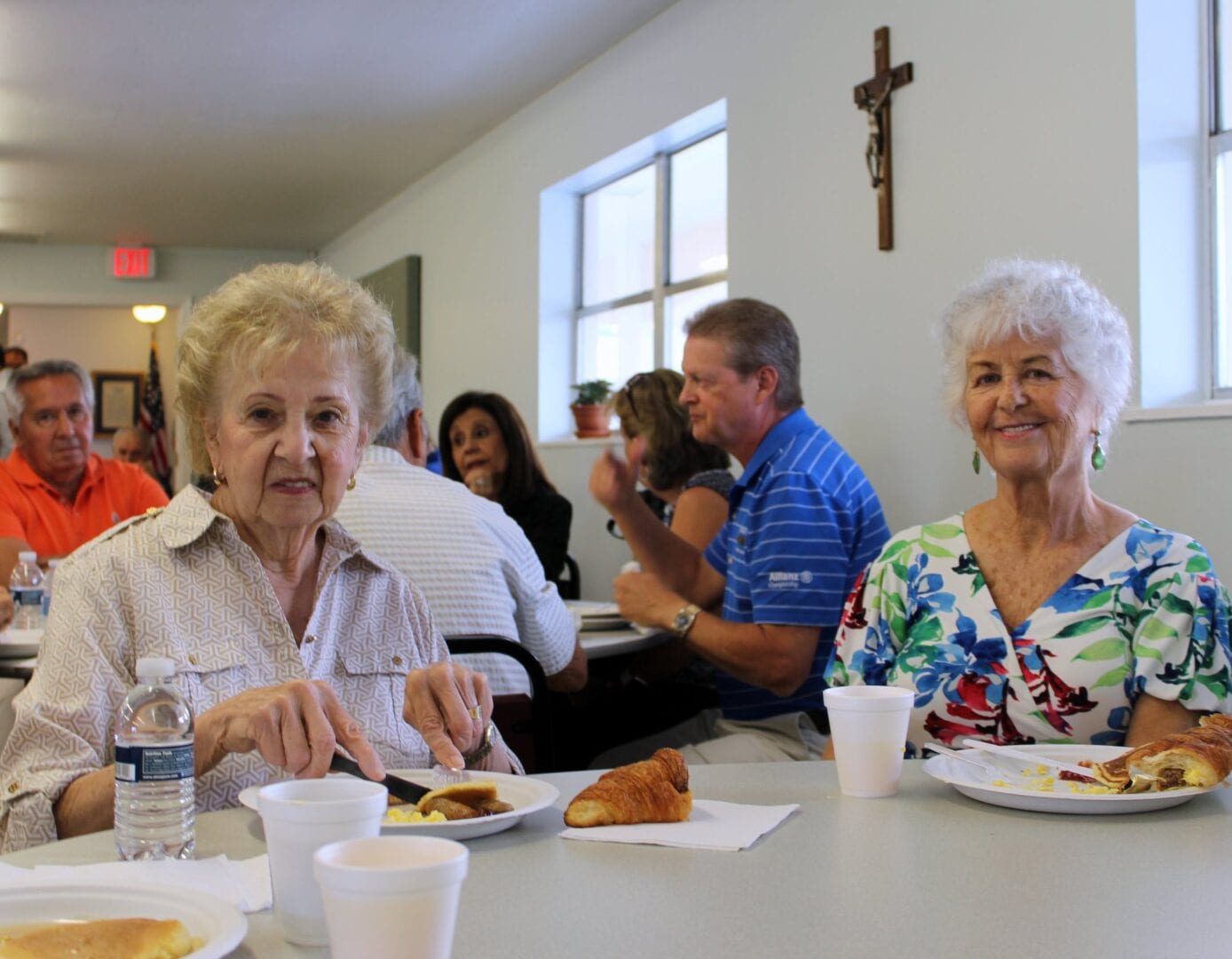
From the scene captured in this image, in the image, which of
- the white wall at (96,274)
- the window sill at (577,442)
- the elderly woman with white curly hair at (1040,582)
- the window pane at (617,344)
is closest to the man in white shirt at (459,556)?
the elderly woman with white curly hair at (1040,582)

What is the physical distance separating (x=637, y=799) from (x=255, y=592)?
0.60m

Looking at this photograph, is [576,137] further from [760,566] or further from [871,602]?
[871,602]

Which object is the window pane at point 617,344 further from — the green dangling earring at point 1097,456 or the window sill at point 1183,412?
the green dangling earring at point 1097,456

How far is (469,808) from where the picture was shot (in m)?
1.14

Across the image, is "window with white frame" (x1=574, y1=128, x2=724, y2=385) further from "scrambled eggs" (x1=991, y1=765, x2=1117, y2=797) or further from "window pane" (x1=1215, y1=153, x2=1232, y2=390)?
"scrambled eggs" (x1=991, y1=765, x2=1117, y2=797)

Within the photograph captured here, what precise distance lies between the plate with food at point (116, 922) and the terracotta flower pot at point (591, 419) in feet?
15.0

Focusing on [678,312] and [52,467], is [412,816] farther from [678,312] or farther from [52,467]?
[678,312]

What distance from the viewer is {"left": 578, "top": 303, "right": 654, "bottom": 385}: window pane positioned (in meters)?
5.41

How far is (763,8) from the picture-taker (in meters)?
4.15

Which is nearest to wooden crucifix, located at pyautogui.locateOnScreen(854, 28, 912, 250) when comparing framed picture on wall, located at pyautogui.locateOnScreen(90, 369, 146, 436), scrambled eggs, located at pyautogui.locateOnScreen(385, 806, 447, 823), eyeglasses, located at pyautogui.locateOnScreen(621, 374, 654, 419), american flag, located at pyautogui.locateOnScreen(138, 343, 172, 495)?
eyeglasses, located at pyautogui.locateOnScreen(621, 374, 654, 419)

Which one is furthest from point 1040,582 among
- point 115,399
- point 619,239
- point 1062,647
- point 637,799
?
point 115,399

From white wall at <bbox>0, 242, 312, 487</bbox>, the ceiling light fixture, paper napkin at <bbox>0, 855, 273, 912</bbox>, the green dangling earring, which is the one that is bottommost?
paper napkin at <bbox>0, 855, 273, 912</bbox>

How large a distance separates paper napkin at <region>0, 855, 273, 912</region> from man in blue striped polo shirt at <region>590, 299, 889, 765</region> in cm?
153

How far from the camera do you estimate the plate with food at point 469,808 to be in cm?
109
